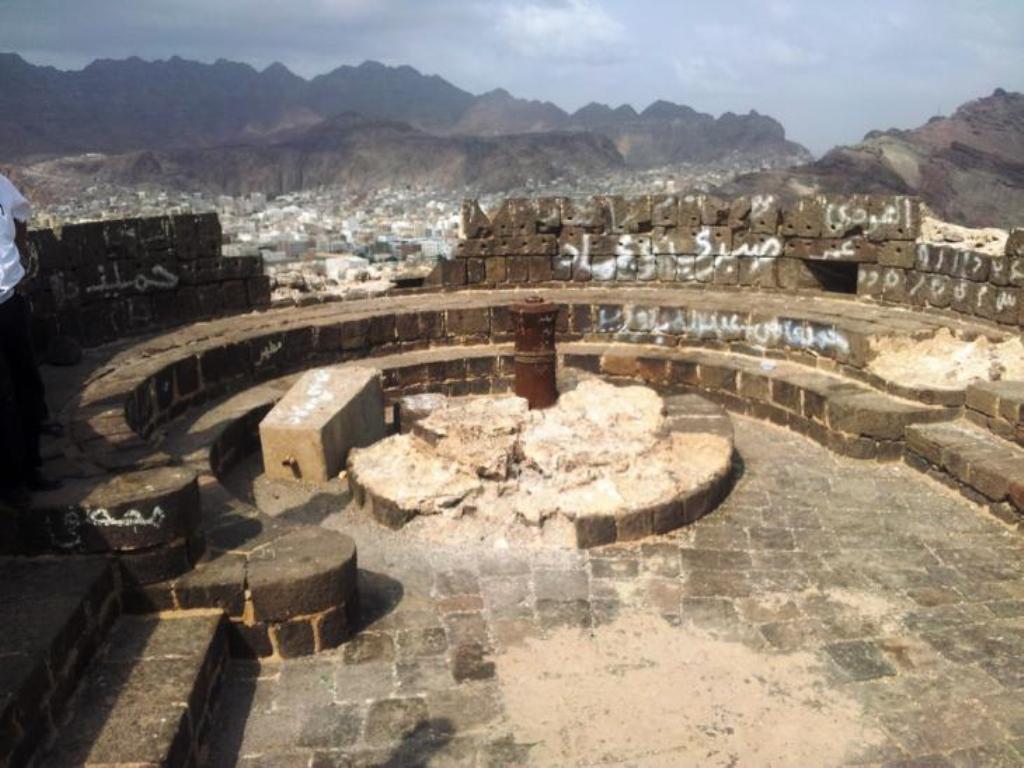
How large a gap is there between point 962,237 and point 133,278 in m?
10.1

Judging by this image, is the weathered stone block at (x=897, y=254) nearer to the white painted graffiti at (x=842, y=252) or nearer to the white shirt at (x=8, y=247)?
the white painted graffiti at (x=842, y=252)

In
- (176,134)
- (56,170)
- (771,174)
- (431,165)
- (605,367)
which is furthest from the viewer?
(176,134)

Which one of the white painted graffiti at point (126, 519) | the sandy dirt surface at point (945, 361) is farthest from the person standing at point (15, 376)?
the sandy dirt surface at point (945, 361)

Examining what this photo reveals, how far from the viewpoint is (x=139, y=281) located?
923 cm

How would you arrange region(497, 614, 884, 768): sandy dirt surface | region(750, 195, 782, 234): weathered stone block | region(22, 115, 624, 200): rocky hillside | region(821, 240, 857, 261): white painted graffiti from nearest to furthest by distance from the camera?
1. region(497, 614, 884, 768): sandy dirt surface
2. region(821, 240, 857, 261): white painted graffiti
3. region(750, 195, 782, 234): weathered stone block
4. region(22, 115, 624, 200): rocky hillside

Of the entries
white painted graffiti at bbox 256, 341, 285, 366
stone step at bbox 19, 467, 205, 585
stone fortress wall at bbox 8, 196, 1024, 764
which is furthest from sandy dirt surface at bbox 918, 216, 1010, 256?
stone step at bbox 19, 467, 205, 585

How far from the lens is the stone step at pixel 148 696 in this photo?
3205mm

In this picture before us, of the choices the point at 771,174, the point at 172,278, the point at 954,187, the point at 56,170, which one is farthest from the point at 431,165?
the point at 172,278

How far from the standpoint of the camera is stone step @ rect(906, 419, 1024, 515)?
5.87 meters

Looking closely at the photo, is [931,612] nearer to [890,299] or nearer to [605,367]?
[605,367]

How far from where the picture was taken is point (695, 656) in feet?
14.2

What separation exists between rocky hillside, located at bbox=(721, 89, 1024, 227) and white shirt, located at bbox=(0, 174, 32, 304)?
993 inches

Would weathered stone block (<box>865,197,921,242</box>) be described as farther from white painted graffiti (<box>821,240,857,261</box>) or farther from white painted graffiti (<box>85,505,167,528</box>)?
white painted graffiti (<box>85,505,167,528</box>)

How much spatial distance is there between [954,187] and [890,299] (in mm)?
19548
